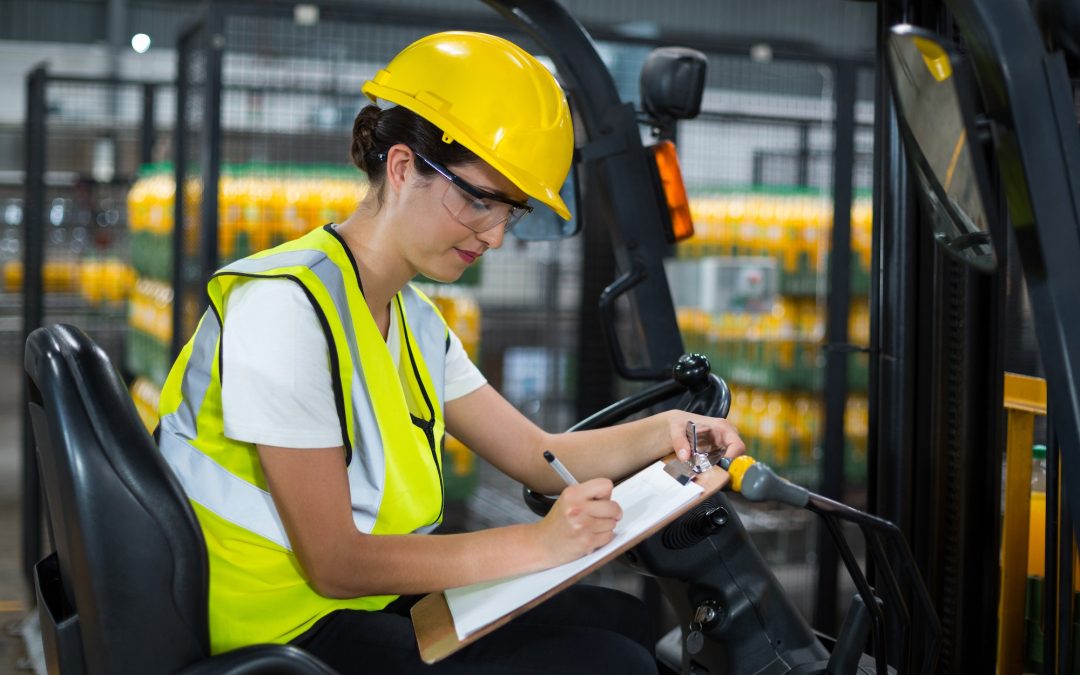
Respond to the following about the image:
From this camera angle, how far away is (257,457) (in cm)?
177

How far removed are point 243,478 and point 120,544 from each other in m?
0.23

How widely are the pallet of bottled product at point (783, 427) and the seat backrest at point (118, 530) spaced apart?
388 centimetres

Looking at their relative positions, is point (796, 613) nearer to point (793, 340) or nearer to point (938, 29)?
point (938, 29)

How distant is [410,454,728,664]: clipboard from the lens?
154 cm

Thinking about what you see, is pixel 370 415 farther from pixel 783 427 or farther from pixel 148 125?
pixel 148 125

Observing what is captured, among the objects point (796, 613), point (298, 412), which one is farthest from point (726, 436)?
point (298, 412)

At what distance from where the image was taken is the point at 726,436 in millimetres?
2020

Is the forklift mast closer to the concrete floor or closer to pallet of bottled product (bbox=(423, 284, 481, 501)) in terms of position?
pallet of bottled product (bbox=(423, 284, 481, 501))

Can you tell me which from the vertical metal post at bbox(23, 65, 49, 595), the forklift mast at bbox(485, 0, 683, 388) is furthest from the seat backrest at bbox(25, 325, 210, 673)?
the vertical metal post at bbox(23, 65, 49, 595)

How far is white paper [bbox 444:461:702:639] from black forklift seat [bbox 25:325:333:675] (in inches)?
8.5

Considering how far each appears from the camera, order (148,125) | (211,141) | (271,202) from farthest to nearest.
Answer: (148,125) → (271,202) → (211,141)

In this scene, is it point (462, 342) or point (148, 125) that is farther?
point (148, 125)

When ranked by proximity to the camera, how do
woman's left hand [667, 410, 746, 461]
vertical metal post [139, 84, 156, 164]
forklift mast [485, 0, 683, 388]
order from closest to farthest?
woman's left hand [667, 410, 746, 461] → forklift mast [485, 0, 683, 388] → vertical metal post [139, 84, 156, 164]

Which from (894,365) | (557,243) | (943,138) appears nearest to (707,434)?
(894,365)
